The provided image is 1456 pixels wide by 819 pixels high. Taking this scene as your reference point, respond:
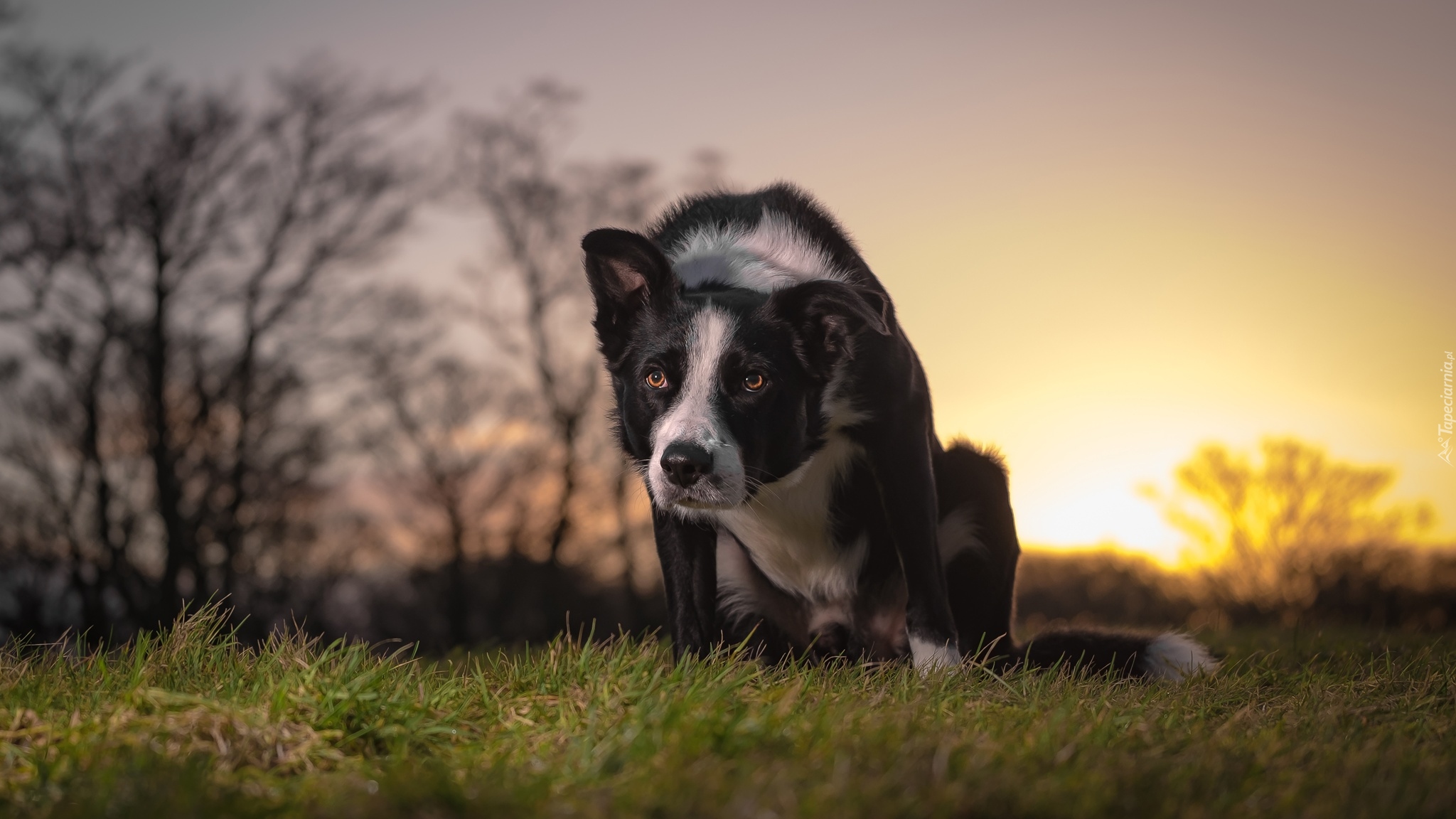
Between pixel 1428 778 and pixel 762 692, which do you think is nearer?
pixel 1428 778

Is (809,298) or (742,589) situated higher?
(809,298)

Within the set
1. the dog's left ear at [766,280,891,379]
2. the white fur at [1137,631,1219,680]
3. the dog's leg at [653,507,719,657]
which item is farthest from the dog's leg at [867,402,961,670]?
the white fur at [1137,631,1219,680]

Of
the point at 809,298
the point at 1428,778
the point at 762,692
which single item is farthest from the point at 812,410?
the point at 1428,778

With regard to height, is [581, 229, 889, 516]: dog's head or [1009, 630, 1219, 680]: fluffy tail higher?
[581, 229, 889, 516]: dog's head

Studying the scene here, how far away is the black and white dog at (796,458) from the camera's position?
426 cm

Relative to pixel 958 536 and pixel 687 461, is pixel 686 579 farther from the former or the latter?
pixel 958 536

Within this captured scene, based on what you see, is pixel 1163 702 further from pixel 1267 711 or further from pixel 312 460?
pixel 312 460

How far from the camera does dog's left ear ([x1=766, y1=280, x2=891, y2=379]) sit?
13.8 ft

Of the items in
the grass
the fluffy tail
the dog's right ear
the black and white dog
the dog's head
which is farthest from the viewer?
the fluffy tail

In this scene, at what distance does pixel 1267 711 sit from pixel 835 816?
2.18 m

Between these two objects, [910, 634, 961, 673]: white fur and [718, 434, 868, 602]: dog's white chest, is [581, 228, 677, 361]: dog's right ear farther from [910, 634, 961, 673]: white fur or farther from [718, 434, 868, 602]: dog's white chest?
[910, 634, 961, 673]: white fur

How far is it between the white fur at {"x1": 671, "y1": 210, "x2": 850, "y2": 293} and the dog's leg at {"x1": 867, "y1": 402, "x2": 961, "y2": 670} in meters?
0.76

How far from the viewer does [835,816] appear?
216 centimetres

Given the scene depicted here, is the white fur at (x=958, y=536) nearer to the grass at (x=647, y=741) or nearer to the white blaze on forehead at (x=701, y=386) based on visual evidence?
the grass at (x=647, y=741)
